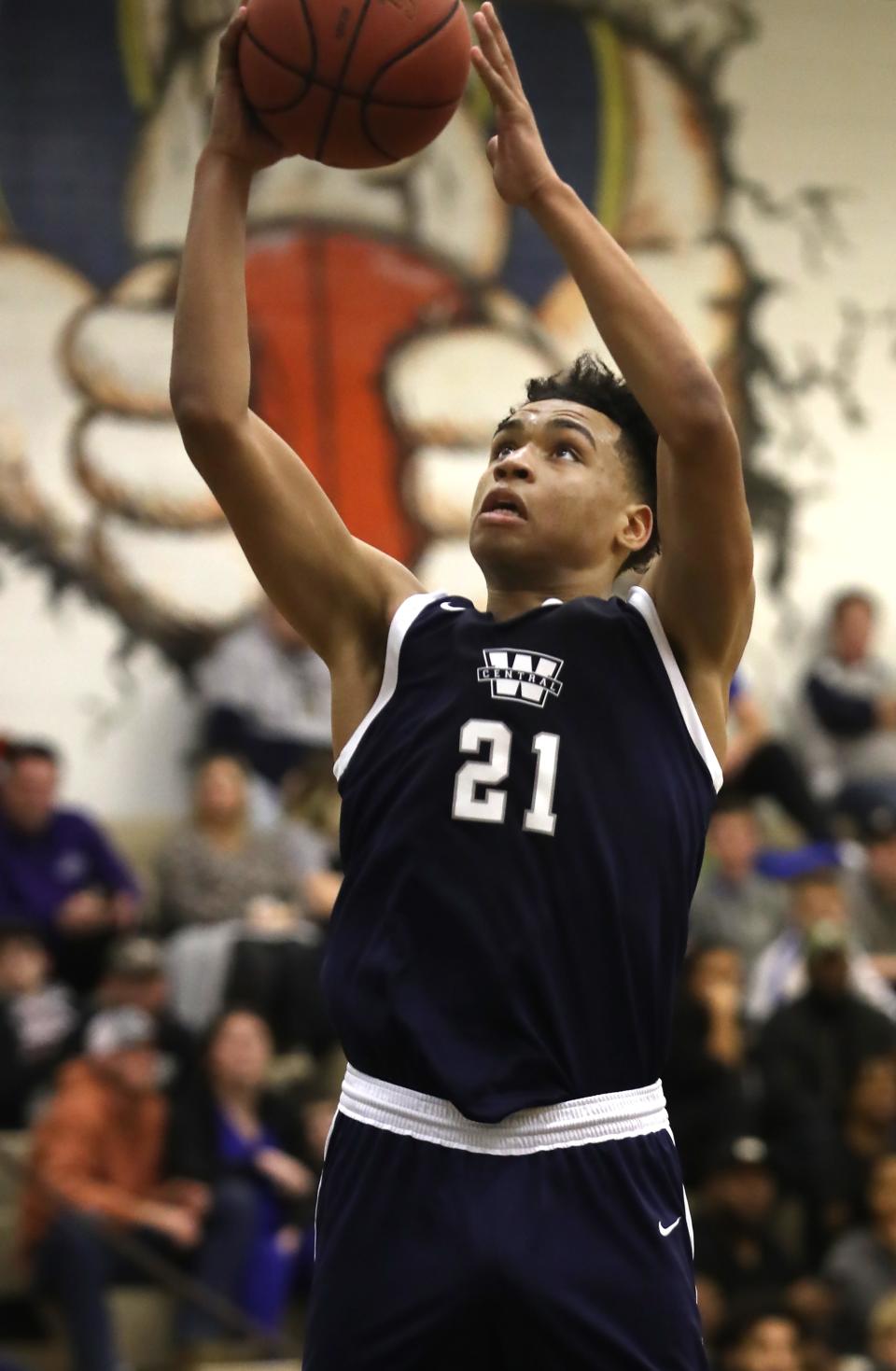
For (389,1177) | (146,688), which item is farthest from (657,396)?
(146,688)

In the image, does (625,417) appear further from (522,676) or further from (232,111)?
(232,111)

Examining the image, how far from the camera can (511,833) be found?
282 cm

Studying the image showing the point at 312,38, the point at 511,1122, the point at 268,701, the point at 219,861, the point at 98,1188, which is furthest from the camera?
the point at 268,701

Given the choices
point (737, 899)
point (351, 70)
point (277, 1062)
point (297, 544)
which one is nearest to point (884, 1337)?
point (277, 1062)

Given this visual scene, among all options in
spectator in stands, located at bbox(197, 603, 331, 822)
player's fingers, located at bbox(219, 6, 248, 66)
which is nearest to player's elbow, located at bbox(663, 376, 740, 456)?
player's fingers, located at bbox(219, 6, 248, 66)

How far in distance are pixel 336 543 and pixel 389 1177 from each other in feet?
3.05

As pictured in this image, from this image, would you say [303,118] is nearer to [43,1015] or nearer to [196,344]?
[196,344]

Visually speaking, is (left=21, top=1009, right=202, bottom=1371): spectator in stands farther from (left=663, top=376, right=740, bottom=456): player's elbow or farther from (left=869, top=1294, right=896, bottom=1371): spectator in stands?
(left=663, top=376, right=740, bottom=456): player's elbow

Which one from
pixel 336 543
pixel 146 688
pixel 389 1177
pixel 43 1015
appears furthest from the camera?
pixel 146 688

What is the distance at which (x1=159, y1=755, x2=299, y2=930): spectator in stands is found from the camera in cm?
808

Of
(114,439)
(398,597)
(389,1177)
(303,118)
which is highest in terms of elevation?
(114,439)

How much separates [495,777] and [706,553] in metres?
0.44

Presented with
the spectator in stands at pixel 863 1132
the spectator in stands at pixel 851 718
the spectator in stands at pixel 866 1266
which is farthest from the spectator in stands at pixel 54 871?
the spectator in stands at pixel 851 718

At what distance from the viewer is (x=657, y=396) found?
285 cm
